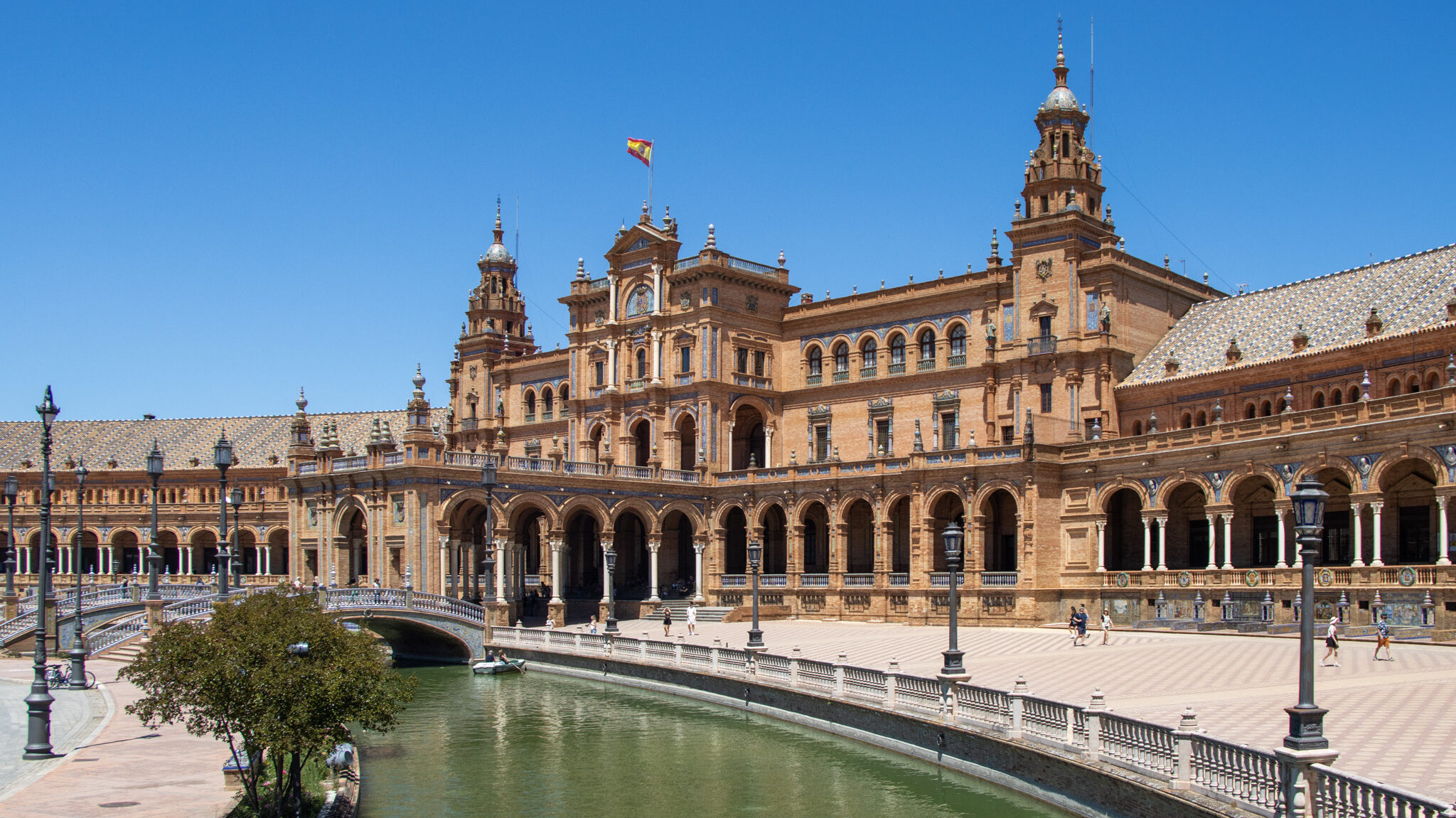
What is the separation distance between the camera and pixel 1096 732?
21.2 m

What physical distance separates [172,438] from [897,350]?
56977 mm

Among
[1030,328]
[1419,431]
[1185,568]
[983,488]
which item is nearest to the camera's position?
[1419,431]

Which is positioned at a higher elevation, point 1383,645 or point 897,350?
point 897,350

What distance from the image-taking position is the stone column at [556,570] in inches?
2168

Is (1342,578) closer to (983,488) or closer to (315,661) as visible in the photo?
(983,488)

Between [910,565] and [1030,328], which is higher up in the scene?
[1030,328]

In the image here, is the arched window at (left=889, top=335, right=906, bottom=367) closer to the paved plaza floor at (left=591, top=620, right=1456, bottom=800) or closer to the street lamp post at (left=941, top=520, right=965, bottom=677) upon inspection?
the paved plaza floor at (left=591, top=620, right=1456, bottom=800)

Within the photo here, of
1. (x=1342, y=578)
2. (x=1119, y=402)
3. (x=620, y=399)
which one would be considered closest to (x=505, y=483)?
(x=620, y=399)

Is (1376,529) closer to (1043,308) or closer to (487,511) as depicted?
(1043,308)

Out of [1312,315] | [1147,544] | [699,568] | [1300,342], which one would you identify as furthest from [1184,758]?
[699,568]

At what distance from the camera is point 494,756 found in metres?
29.0

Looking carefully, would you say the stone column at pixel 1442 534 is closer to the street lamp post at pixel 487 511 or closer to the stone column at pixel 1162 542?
the stone column at pixel 1162 542

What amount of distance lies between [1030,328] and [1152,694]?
29553 millimetres

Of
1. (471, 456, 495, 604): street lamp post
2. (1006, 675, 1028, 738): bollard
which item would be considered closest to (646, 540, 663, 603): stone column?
(471, 456, 495, 604): street lamp post
